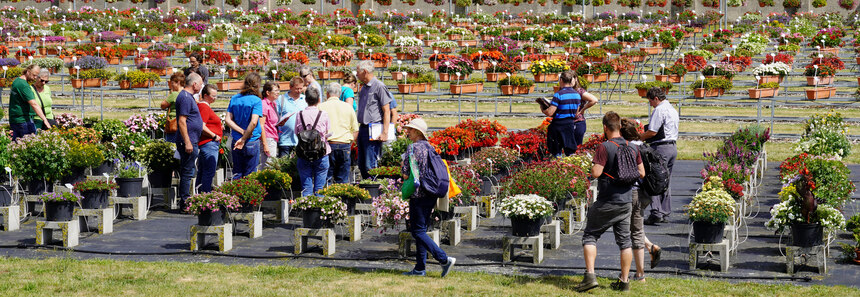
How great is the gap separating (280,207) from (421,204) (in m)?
2.99

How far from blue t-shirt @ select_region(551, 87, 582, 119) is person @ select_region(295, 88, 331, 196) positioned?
9.90 feet

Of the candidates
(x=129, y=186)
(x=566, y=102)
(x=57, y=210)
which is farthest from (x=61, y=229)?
(x=566, y=102)

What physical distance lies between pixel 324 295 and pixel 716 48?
1040 inches

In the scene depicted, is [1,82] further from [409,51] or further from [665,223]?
[665,223]

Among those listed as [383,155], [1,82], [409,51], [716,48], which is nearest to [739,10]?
[716,48]

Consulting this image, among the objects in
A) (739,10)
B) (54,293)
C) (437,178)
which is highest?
(739,10)

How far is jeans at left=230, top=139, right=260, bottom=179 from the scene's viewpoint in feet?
37.2

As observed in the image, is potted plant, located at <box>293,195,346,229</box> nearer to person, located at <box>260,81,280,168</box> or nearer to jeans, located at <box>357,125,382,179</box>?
jeans, located at <box>357,125,382,179</box>

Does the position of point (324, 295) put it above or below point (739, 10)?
below

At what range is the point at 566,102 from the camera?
1218 centimetres

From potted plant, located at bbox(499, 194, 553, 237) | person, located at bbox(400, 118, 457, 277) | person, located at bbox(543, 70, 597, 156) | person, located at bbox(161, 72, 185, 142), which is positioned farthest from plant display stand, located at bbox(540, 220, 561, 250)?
person, located at bbox(161, 72, 185, 142)

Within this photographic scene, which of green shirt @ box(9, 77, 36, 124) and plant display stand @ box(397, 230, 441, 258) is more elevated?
green shirt @ box(9, 77, 36, 124)

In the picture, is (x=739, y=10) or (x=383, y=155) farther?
(x=739, y=10)

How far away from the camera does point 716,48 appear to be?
3181 cm
